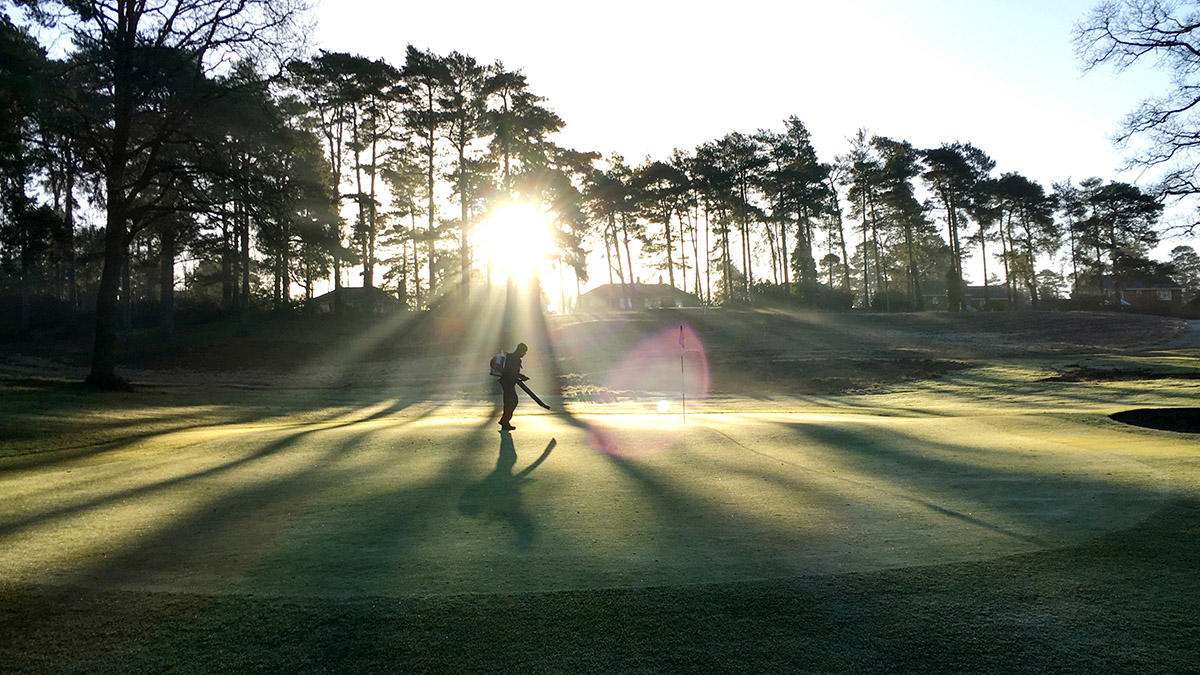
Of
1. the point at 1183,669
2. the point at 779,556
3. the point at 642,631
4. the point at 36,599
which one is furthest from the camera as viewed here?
the point at 779,556

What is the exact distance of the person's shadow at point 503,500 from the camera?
265 inches

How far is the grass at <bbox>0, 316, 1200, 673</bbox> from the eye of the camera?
13.7ft

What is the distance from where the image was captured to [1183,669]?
3.86 meters

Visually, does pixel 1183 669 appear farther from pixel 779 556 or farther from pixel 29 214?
pixel 29 214

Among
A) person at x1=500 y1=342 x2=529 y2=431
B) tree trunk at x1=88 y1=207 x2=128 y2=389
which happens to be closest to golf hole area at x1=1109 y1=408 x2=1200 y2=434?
person at x1=500 y1=342 x2=529 y2=431

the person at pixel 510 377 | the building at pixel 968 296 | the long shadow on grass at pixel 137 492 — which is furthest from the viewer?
the building at pixel 968 296

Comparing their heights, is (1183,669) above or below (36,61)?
below

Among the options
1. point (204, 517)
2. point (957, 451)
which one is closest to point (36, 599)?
point (204, 517)

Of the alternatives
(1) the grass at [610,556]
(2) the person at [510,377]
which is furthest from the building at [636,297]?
(1) the grass at [610,556]

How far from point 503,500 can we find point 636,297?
86.8 meters

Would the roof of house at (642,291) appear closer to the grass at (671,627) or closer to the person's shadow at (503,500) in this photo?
the person's shadow at (503,500)

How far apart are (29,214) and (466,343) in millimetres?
25395

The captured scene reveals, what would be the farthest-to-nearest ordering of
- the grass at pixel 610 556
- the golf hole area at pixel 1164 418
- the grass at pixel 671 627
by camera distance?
the golf hole area at pixel 1164 418, the grass at pixel 610 556, the grass at pixel 671 627

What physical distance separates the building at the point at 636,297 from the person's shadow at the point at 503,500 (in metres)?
81.2
